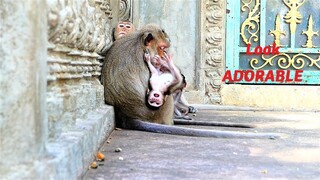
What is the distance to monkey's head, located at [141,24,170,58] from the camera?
162 inches

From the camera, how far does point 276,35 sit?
21.0 feet

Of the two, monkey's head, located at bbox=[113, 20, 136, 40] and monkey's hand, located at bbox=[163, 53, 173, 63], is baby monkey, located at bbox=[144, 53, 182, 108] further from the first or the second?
monkey's head, located at bbox=[113, 20, 136, 40]

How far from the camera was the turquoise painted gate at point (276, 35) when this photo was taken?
6.39m

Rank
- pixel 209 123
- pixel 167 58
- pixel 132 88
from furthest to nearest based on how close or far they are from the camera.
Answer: pixel 209 123 < pixel 167 58 < pixel 132 88

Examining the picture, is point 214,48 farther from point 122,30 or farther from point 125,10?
point 122,30

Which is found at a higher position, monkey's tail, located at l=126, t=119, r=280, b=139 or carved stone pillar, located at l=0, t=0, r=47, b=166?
carved stone pillar, located at l=0, t=0, r=47, b=166

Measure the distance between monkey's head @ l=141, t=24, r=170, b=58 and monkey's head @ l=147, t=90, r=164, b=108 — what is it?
1.09 feet

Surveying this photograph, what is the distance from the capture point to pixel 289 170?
2.43 meters

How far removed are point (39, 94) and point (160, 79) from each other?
2380 millimetres

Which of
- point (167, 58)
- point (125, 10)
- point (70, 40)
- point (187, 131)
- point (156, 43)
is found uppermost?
point (125, 10)

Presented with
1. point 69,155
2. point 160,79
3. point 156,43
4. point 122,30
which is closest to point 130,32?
point 122,30

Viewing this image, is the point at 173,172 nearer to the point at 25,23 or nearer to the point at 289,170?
the point at 289,170

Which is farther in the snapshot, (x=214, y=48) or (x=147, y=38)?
(x=214, y=48)

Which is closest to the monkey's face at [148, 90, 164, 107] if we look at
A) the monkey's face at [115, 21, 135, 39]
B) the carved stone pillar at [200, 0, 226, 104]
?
the monkey's face at [115, 21, 135, 39]
